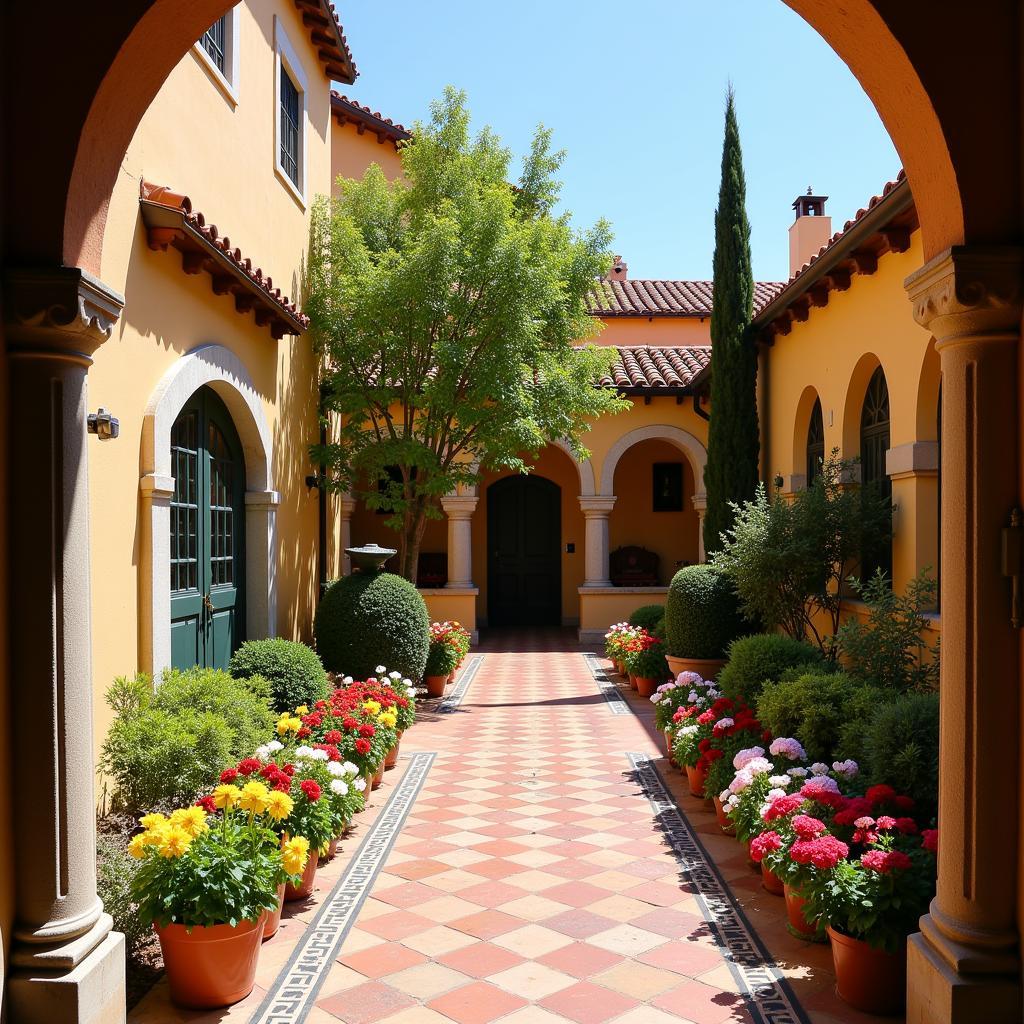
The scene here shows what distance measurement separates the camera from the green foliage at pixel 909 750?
184 inches

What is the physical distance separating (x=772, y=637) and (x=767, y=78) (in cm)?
493

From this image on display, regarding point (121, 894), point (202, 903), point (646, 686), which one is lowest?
point (646, 686)

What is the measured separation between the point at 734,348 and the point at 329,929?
978 centimetres

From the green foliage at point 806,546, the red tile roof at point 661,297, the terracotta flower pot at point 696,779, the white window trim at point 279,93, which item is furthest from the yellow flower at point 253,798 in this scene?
the red tile roof at point 661,297

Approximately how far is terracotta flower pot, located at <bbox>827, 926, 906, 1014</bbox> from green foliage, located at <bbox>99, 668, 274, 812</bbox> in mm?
3422

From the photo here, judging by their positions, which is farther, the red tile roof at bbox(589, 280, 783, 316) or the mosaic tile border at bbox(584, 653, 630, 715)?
the red tile roof at bbox(589, 280, 783, 316)

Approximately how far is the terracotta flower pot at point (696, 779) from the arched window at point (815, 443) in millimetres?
5341

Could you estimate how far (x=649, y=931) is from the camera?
455cm

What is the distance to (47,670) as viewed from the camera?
3275 mm

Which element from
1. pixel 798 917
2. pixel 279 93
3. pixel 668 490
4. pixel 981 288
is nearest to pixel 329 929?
pixel 798 917

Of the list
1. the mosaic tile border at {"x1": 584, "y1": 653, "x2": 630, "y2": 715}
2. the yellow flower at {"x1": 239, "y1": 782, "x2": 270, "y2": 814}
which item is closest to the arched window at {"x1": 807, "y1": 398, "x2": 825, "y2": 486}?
the mosaic tile border at {"x1": 584, "y1": 653, "x2": 630, "y2": 715}

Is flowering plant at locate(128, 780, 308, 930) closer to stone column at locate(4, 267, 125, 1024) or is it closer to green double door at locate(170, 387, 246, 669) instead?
stone column at locate(4, 267, 125, 1024)

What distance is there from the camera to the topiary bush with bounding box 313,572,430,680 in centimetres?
951

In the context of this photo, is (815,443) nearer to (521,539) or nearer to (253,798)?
(521,539)
